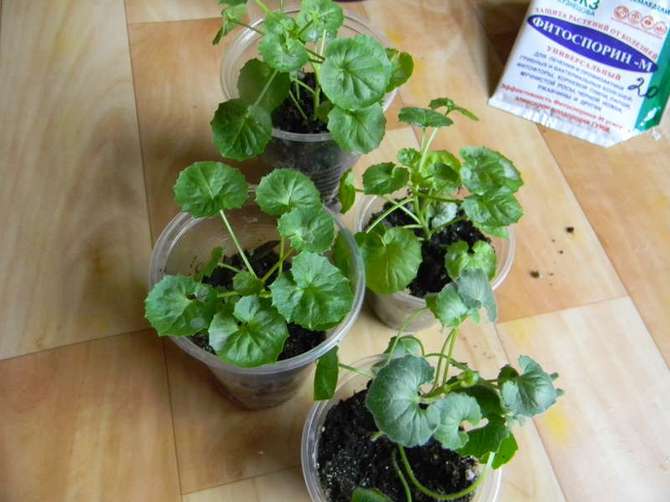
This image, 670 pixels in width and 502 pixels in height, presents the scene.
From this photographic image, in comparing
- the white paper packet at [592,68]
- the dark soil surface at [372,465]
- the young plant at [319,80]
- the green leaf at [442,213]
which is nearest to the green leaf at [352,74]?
the young plant at [319,80]

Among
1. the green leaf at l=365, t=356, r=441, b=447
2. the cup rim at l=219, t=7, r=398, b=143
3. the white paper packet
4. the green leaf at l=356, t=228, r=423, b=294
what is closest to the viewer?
the green leaf at l=365, t=356, r=441, b=447

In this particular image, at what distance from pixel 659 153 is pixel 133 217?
87 cm

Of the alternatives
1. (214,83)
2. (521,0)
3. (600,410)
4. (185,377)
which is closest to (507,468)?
(600,410)

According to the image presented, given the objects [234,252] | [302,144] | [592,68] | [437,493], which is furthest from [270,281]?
[592,68]

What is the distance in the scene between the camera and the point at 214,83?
1.08 m

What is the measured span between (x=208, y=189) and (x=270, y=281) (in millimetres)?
152

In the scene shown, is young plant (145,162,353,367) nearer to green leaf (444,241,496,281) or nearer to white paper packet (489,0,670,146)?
green leaf (444,241,496,281)

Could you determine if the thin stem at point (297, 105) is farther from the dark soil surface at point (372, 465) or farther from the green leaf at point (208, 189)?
the dark soil surface at point (372, 465)

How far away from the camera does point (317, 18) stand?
0.70 metres

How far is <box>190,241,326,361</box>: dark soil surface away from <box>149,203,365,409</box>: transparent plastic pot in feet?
0.07

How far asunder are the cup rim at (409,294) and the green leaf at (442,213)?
0.08m

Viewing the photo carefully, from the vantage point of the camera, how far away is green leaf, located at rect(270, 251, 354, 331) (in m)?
0.59

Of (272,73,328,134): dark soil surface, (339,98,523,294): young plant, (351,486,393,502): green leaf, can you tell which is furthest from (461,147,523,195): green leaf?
(351,486,393,502): green leaf

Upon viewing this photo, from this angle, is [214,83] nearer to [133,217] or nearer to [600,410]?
[133,217]
